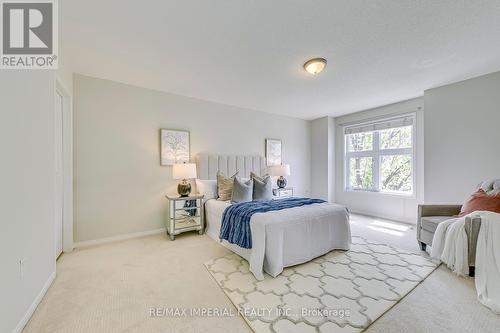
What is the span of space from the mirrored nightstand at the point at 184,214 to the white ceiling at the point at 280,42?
187 centimetres

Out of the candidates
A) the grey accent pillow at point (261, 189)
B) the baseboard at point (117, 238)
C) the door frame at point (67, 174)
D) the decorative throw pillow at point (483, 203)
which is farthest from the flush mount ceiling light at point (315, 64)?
the baseboard at point (117, 238)

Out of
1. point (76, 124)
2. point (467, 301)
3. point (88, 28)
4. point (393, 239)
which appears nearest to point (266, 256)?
point (467, 301)

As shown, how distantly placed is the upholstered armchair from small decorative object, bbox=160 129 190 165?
372 centimetres

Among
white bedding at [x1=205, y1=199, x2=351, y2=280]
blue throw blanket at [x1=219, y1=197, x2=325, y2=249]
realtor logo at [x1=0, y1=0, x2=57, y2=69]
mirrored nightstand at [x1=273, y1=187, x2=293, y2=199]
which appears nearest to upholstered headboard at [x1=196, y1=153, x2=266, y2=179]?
mirrored nightstand at [x1=273, y1=187, x2=293, y2=199]

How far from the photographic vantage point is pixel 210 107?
4.02 m

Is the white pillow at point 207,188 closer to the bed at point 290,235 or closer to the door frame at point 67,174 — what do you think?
the bed at point 290,235

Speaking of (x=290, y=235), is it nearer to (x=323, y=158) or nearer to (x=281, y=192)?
(x=281, y=192)

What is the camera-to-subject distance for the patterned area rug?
150 cm

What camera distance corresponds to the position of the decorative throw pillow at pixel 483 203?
7.16 ft

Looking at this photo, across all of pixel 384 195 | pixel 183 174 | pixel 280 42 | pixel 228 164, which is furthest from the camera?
pixel 384 195

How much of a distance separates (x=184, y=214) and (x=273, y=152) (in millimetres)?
2567

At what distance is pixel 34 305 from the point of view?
1.60 m

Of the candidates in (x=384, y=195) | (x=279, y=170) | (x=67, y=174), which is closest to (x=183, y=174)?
(x=67, y=174)

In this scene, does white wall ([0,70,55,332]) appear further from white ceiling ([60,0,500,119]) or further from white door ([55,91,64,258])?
white ceiling ([60,0,500,119])
